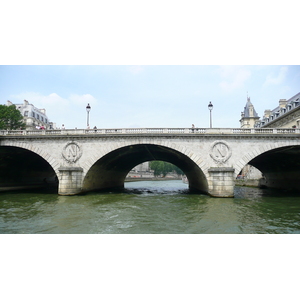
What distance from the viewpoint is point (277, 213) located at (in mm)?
14516

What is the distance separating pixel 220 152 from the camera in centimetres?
2220

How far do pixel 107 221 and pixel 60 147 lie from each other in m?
14.1

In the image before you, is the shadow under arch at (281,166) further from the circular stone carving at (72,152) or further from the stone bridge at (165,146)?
the circular stone carving at (72,152)

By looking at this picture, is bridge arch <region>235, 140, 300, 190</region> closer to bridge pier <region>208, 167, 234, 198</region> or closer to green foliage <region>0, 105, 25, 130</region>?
bridge pier <region>208, 167, 234, 198</region>

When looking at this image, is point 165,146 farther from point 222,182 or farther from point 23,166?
point 23,166

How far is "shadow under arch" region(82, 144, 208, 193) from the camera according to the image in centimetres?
2462

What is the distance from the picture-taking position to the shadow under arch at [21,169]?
2784 cm

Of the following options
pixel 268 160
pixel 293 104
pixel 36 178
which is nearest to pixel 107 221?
pixel 268 160

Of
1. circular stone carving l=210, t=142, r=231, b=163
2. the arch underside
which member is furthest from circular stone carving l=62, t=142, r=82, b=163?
the arch underside

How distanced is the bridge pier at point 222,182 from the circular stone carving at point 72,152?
13641 millimetres

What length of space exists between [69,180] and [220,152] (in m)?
15.6

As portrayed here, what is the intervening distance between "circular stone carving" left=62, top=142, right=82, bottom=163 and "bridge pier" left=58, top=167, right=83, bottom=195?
3.63 ft

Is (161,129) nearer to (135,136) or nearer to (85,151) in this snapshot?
(135,136)

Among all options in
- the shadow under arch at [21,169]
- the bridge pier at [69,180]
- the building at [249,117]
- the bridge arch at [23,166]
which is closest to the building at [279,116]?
the building at [249,117]
